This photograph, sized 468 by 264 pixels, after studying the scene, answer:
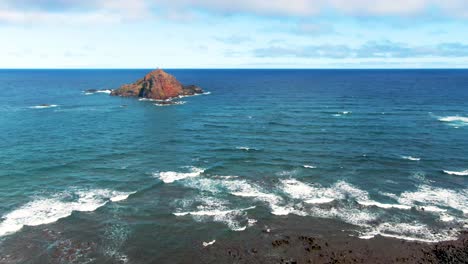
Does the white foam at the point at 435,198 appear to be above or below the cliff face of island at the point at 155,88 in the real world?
below

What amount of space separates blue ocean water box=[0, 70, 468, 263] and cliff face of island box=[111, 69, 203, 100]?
4761 cm

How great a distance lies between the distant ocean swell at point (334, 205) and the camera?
44938 millimetres

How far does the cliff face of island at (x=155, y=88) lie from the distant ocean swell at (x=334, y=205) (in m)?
101

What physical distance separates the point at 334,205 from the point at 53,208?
38.5 m

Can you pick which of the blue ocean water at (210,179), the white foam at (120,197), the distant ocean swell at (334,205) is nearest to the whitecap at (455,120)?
the blue ocean water at (210,179)

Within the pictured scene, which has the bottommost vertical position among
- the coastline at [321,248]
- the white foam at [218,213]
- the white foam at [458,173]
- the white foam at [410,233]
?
the coastline at [321,248]

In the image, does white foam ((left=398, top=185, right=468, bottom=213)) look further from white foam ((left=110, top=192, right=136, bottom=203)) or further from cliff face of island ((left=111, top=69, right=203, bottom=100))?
cliff face of island ((left=111, top=69, right=203, bottom=100))

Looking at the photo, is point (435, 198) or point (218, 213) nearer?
point (218, 213)

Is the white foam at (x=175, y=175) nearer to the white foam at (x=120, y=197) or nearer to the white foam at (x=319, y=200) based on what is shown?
the white foam at (x=120, y=197)

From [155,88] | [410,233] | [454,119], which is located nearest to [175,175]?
[410,233]

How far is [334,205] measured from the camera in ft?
165

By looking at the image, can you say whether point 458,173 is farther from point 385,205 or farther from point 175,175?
point 175,175

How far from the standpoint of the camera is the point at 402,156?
229 feet

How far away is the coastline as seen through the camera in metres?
39.0
